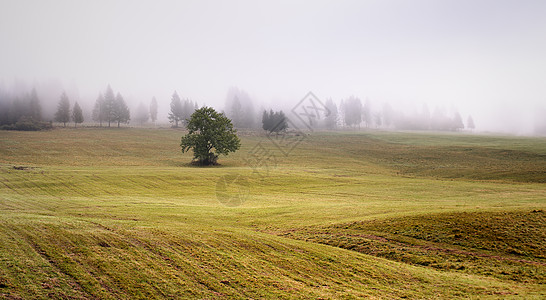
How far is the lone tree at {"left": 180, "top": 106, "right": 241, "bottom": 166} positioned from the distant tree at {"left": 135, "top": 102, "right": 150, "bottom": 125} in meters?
103

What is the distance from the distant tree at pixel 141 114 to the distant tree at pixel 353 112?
9576 cm

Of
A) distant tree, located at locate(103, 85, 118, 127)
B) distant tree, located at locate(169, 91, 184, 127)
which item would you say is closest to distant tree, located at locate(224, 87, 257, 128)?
distant tree, located at locate(169, 91, 184, 127)

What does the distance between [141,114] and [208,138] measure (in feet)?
355

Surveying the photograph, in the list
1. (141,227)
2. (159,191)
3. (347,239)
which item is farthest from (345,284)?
(159,191)

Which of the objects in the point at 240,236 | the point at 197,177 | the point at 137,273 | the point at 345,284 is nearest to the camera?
the point at 137,273

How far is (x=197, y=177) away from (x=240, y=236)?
27.2 meters

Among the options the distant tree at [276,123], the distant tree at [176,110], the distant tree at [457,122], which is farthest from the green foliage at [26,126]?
the distant tree at [457,122]

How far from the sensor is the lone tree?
60.5 meters

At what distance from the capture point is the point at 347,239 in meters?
17.5

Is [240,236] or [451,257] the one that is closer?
[451,257]

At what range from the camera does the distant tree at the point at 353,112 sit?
158m

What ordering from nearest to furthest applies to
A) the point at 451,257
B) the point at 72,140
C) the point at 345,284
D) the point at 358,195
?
the point at 345,284 < the point at 451,257 < the point at 358,195 < the point at 72,140

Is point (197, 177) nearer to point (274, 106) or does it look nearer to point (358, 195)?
point (358, 195)

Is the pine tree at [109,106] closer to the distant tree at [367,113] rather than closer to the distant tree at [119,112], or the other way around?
the distant tree at [119,112]
